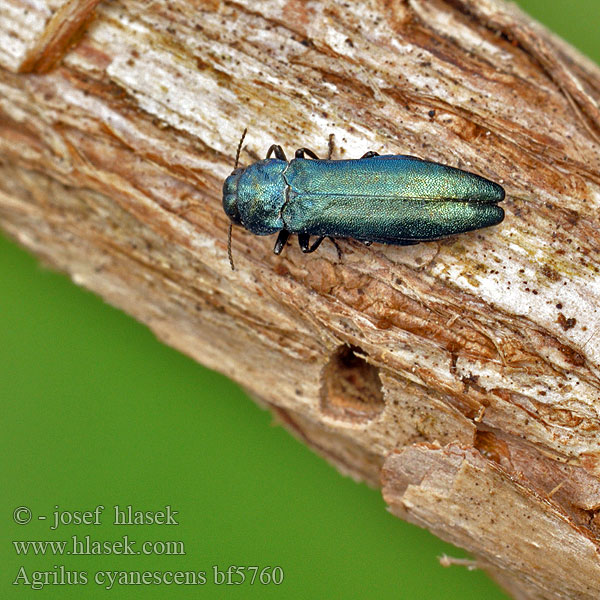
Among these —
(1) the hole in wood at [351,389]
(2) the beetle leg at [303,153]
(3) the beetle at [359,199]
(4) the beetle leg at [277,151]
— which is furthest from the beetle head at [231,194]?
(1) the hole in wood at [351,389]

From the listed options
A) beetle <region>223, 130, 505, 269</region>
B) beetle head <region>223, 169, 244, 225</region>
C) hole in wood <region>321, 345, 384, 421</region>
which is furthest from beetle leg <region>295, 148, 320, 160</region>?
hole in wood <region>321, 345, 384, 421</region>

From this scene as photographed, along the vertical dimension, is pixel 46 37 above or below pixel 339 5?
below

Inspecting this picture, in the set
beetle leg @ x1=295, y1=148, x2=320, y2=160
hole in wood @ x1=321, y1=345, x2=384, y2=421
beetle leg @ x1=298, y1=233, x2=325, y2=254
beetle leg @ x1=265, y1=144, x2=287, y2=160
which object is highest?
beetle leg @ x1=295, y1=148, x2=320, y2=160

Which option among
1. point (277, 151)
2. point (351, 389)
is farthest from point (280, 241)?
point (351, 389)

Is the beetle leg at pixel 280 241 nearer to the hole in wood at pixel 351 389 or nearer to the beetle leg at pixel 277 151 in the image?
the beetle leg at pixel 277 151

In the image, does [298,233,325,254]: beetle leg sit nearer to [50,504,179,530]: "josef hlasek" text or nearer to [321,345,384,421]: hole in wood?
[321,345,384,421]: hole in wood

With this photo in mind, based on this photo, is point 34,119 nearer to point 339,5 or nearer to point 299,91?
point 299,91

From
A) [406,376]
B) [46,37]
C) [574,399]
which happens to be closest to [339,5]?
[46,37]
